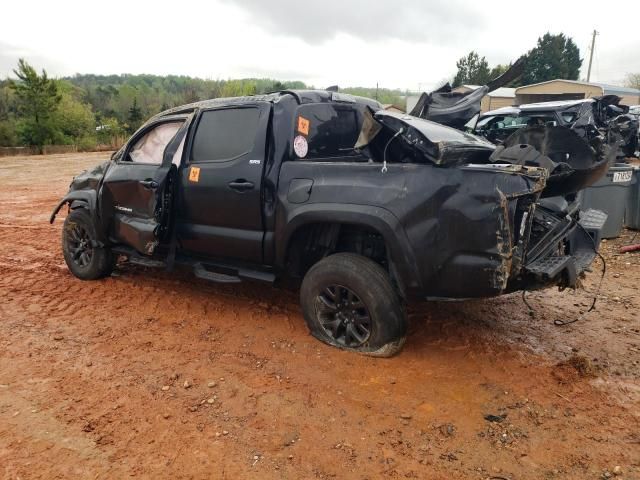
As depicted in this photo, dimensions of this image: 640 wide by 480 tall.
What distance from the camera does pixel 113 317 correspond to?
4.55 metres

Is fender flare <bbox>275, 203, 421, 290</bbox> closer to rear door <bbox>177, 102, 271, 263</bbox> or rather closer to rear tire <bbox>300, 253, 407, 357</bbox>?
rear tire <bbox>300, 253, 407, 357</bbox>

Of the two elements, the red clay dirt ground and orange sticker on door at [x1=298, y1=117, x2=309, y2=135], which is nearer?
the red clay dirt ground

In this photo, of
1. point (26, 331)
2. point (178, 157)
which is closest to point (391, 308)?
point (178, 157)

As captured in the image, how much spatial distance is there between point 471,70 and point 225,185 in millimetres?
56166

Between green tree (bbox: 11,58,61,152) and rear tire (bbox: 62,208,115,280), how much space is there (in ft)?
110

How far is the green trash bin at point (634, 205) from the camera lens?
742 cm

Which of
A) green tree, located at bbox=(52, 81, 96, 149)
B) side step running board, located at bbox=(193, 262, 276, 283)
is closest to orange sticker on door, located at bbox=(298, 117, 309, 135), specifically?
side step running board, located at bbox=(193, 262, 276, 283)

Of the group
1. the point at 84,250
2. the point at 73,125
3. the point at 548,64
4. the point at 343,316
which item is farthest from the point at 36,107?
the point at 548,64

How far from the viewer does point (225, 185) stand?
4.16m

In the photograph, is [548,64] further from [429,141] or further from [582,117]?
[429,141]

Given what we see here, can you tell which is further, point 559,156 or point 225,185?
point 225,185

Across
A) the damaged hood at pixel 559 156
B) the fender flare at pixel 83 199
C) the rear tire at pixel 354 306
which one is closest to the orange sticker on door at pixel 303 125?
the rear tire at pixel 354 306

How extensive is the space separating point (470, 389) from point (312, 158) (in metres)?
2.16

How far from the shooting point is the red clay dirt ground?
2.58m
